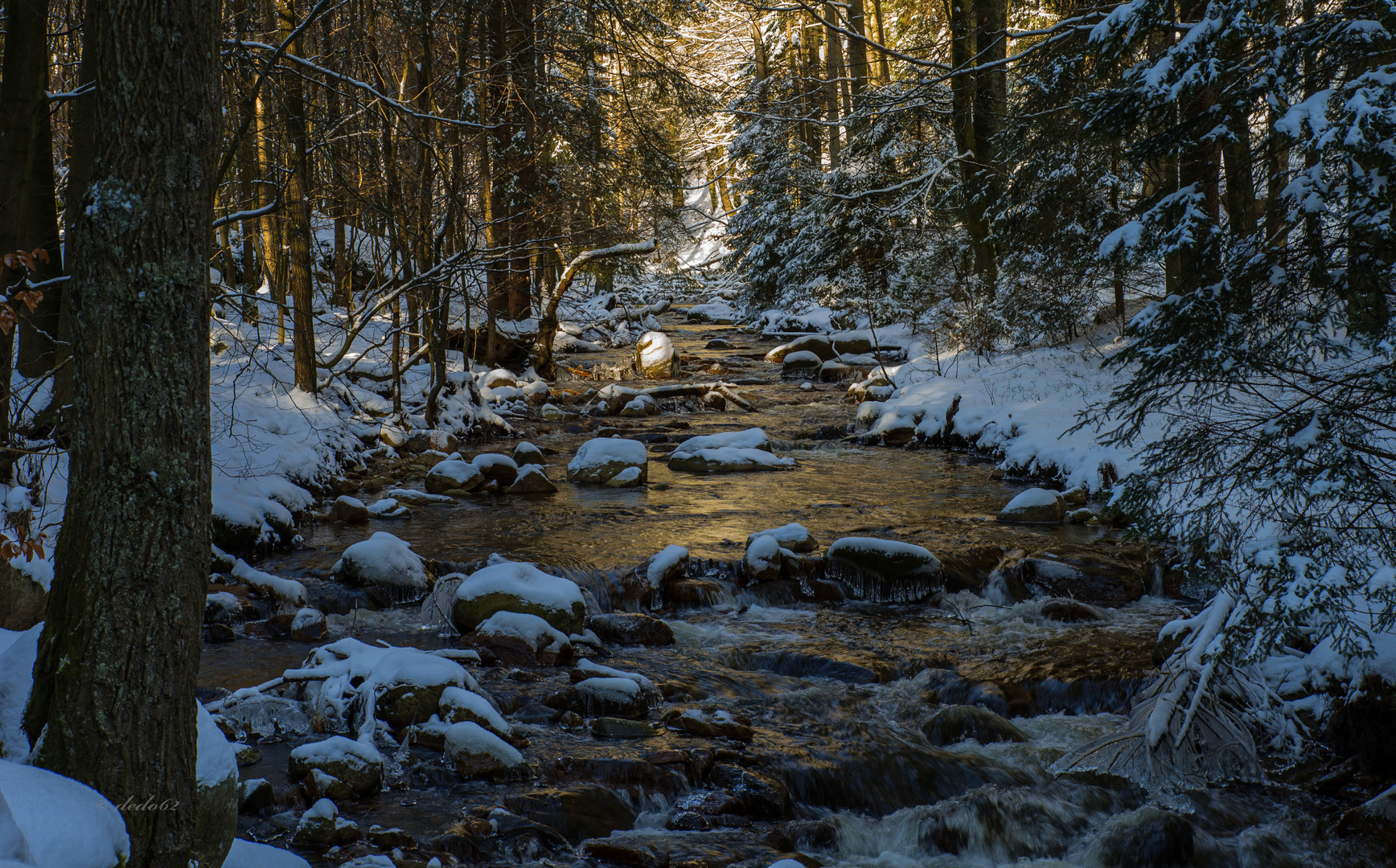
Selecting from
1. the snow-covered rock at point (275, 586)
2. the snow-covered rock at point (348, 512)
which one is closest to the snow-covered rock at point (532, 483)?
the snow-covered rock at point (348, 512)

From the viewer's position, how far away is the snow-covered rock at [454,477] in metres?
11.1

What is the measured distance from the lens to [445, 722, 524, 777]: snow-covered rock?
4852mm

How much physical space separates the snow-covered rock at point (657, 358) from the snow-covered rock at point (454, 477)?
917 centimetres

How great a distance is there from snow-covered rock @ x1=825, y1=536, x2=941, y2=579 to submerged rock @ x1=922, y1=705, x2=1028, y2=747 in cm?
238

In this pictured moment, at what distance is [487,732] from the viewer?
499cm

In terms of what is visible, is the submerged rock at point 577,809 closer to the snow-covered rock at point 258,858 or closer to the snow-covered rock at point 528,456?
the snow-covered rock at point 258,858

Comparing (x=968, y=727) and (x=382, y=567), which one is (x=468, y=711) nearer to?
(x=382, y=567)

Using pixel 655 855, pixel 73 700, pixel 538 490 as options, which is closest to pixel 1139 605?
pixel 655 855

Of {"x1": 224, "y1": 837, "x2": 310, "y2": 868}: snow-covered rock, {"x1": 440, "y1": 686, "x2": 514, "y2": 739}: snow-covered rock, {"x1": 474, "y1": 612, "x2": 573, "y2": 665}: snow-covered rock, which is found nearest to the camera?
{"x1": 224, "y1": 837, "x2": 310, "y2": 868}: snow-covered rock

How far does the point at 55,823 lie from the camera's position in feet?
7.57

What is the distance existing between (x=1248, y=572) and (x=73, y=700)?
15.6ft

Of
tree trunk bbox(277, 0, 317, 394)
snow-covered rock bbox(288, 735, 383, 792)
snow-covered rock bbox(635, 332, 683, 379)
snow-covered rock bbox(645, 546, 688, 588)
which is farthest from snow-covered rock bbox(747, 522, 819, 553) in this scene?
snow-covered rock bbox(635, 332, 683, 379)

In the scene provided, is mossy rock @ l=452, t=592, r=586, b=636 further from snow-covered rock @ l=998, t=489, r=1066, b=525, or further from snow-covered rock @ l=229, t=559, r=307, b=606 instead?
snow-covered rock @ l=998, t=489, r=1066, b=525

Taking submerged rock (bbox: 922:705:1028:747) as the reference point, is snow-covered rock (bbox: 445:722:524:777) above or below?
above
